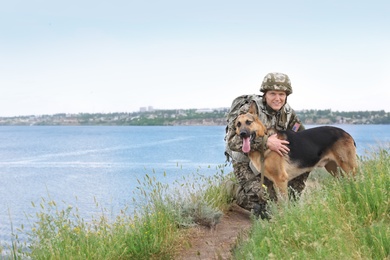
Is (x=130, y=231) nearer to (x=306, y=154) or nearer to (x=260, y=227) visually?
(x=260, y=227)

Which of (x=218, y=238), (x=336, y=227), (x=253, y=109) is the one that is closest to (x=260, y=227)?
(x=336, y=227)

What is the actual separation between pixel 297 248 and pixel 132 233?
269cm

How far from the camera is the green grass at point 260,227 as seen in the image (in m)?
5.08

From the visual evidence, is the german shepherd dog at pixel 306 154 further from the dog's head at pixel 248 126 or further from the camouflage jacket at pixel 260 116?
the dog's head at pixel 248 126

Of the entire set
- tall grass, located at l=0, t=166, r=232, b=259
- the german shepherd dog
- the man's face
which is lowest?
tall grass, located at l=0, t=166, r=232, b=259

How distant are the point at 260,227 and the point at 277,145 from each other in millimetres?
1576

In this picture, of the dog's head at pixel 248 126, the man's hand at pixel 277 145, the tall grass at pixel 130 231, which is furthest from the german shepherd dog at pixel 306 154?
the tall grass at pixel 130 231

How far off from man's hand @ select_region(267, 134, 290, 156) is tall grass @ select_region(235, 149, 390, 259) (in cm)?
86

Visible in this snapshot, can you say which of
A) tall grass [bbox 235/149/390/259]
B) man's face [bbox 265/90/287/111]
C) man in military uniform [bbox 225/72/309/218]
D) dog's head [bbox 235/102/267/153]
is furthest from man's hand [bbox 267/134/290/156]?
tall grass [bbox 235/149/390/259]

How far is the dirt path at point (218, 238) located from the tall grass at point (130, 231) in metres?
0.15

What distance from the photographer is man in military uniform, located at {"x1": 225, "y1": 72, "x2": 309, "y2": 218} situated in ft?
24.9

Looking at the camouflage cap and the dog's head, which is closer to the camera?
the dog's head

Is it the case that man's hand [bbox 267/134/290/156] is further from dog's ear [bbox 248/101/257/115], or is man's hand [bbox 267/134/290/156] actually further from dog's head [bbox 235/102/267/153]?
dog's ear [bbox 248/101/257/115]

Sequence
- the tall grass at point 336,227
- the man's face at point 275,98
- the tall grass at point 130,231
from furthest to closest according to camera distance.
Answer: the man's face at point 275,98 → the tall grass at point 130,231 → the tall grass at point 336,227
